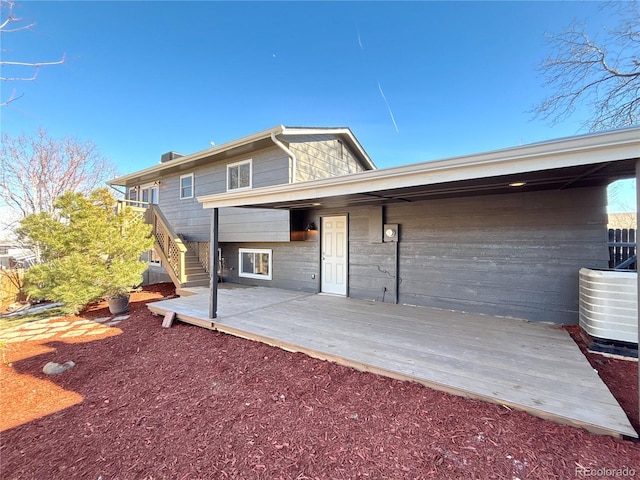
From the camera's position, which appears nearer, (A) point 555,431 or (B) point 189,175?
(A) point 555,431

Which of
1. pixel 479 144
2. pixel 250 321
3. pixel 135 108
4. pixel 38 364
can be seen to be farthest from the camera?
pixel 479 144

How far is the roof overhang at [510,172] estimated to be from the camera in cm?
209

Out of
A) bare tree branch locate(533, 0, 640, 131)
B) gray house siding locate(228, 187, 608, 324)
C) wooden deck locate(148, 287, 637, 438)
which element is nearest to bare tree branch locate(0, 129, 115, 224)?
wooden deck locate(148, 287, 637, 438)

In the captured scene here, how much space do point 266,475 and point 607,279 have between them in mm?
4178

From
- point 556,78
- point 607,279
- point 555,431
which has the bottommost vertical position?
point 555,431

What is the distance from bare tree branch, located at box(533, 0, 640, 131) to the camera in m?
5.79

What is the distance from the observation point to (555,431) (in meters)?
2.04

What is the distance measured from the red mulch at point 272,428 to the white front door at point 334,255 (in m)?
3.35

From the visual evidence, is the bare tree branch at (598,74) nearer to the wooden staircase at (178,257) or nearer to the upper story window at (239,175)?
the upper story window at (239,175)

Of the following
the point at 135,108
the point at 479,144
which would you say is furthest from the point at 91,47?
the point at 479,144

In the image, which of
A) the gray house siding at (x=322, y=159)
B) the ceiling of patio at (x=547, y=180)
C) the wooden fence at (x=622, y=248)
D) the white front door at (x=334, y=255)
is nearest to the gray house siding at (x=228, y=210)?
the gray house siding at (x=322, y=159)

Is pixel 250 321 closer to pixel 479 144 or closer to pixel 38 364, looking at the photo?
pixel 38 364

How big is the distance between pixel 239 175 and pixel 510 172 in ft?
22.5

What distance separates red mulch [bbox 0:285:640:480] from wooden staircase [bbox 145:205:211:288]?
4.59m
